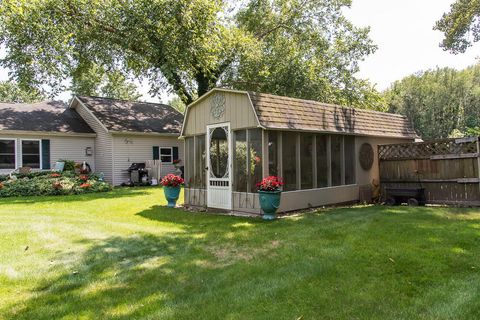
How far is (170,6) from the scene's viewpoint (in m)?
14.4

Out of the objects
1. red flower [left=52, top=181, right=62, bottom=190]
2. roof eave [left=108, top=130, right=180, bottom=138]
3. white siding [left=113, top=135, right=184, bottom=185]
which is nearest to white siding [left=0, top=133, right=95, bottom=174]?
white siding [left=113, top=135, right=184, bottom=185]

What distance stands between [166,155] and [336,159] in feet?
38.6

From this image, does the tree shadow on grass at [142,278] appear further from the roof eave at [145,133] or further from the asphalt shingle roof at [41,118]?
the asphalt shingle roof at [41,118]

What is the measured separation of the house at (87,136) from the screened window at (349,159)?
11260 millimetres

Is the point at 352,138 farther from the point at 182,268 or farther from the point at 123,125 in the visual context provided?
the point at 123,125

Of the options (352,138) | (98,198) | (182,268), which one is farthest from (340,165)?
(98,198)

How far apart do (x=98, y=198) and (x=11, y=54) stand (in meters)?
8.16

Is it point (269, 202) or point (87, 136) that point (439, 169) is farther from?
point (87, 136)

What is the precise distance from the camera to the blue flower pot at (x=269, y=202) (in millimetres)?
7824

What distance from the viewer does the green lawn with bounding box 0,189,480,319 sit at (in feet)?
11.2

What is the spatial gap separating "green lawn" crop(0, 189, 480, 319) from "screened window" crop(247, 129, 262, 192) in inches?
41.3

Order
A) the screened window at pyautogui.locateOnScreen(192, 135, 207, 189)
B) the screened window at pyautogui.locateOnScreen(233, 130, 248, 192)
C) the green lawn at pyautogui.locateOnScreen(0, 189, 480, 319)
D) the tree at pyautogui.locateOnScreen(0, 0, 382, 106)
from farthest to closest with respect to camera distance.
Answer: 1. the tree at pyautogui.locateOnScreen(0, 0, 382, 106)
2. the screened window at pyautogui.locateOnScreen(192, 135, 207, 189)
3. the screened window at pyautogui.locateOnScreen(233, 130, 248, 192)
4. the green lawn at pyautogui.locateOnScreen(0, 189, 480, 319)

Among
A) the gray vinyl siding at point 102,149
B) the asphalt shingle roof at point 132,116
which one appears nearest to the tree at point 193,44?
the asphalt shingle roof at point 132,116

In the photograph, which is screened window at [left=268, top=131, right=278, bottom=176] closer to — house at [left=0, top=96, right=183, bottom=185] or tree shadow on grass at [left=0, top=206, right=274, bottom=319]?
tree shadow on grass at [left=0, top=206, right=274, bottom=319]
